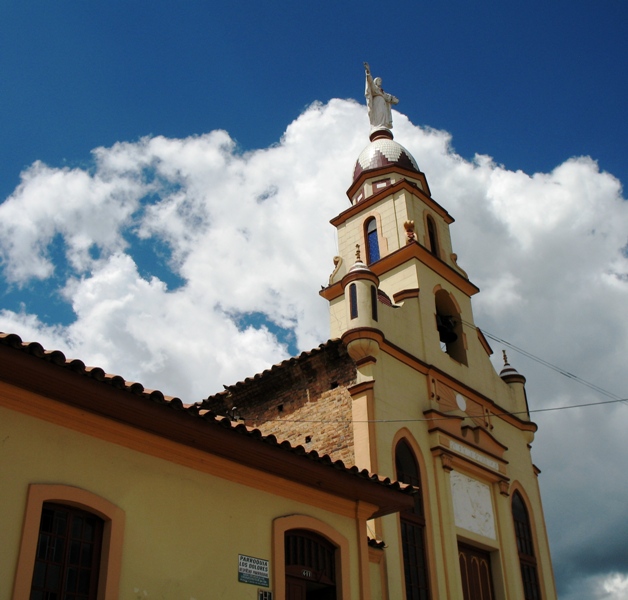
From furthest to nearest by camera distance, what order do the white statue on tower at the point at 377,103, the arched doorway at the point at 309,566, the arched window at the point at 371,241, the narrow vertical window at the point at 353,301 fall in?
the white statue on tower at the point at 377,103 → the arched window at the point at 371,241 → the narrow vertical window at the point at 353,301 → the arched doorway at the point at 309,566

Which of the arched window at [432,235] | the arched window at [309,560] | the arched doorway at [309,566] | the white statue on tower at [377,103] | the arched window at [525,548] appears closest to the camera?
the arched window at [309,560]

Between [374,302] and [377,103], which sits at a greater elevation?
[377,103]

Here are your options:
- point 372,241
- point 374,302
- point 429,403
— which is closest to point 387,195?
point 372,241

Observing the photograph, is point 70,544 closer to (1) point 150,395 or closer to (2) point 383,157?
(1) point 150,395

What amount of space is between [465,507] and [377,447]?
3.24 m

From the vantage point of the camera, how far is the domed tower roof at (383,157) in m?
22.4

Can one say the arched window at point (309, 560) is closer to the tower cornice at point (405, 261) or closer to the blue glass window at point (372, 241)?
the tower cornice at point (405, 261)

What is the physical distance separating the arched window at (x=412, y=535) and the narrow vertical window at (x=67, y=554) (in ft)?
24.8

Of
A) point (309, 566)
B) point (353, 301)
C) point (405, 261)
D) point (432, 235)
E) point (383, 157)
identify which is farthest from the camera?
point (383, 157)

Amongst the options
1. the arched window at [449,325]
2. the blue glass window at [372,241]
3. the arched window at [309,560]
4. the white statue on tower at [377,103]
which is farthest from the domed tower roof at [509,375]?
the arched window at [309,560]

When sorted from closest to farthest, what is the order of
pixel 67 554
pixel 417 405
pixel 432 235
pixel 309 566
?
pixel 67 554
pixel 309 566
pixel 417 405
pixel 432 235

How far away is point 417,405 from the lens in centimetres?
1692

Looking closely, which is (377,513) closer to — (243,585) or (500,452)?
(243,585)

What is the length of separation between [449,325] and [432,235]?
9.24ft
